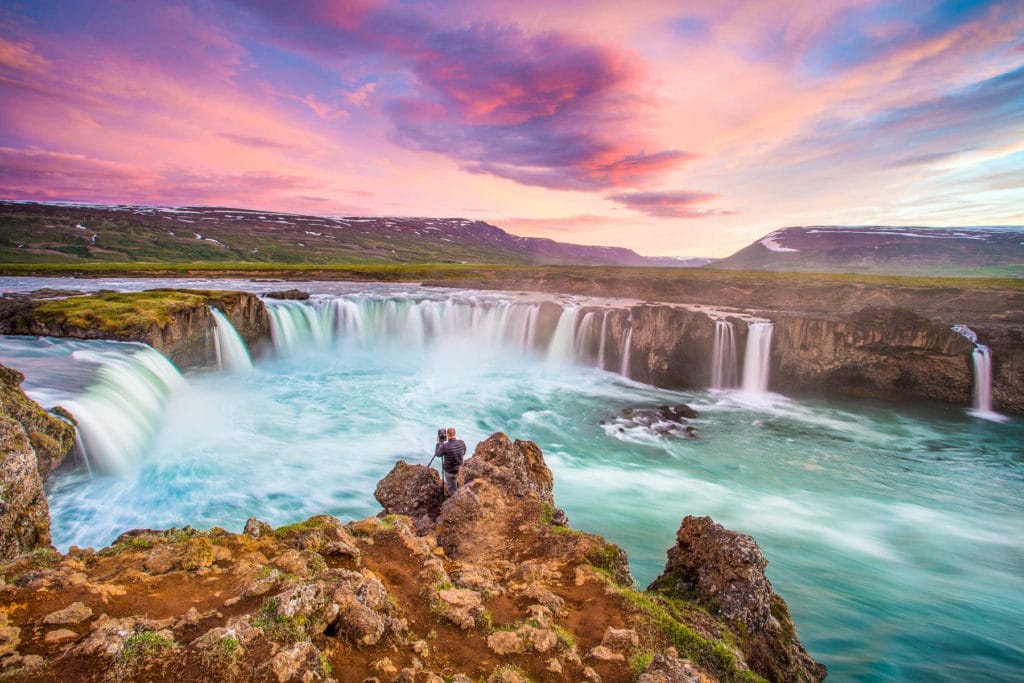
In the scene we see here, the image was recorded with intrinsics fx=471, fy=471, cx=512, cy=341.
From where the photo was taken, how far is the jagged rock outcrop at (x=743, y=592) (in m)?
7.30

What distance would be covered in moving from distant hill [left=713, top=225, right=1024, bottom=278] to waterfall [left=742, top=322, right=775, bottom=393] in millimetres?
132007

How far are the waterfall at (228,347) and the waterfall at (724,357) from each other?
104 ft

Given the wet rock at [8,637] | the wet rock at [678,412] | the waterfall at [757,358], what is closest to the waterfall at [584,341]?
the wet rock at [678,412]

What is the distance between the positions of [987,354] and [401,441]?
3325 centimetres

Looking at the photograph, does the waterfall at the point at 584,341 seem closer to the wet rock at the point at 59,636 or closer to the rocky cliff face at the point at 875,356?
the rocky cliff face at the point at 875,356

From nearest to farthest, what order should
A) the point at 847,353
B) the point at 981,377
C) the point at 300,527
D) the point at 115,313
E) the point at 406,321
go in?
the point at 300,527 → the point at 115,313 → the point at 981,377 → the point at 847,353 → the point at 406,321

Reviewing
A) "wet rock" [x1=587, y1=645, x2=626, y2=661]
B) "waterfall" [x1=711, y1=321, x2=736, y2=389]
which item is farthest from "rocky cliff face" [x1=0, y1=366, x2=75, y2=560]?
"waterfall" [x1=711, y1=321, x2=736, y2=389]

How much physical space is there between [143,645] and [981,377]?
38.7 metres

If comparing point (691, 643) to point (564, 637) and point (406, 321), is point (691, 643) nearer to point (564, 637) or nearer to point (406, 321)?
point (564, 637)

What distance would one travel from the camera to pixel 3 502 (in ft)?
24.3

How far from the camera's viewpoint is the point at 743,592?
7.79 metres

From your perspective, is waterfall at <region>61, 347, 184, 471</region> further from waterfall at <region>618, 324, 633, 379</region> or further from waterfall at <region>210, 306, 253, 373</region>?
waterfall at <region>618, 324, 633, 379</region>

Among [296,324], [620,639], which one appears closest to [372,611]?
[620,639]

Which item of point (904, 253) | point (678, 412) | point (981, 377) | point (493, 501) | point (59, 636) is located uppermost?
point (904, 253)
